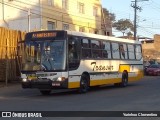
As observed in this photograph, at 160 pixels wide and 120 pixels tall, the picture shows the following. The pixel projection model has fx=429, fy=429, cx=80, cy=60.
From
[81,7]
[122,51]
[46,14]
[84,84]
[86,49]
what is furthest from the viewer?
[81,7]

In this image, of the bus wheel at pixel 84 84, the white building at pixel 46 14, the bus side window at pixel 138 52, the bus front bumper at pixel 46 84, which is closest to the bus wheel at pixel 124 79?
the bus side window at pixel 138 52

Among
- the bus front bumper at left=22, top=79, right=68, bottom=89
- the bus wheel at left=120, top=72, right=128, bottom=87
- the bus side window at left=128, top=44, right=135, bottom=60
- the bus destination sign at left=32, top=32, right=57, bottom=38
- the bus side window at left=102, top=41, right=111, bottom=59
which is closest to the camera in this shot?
the bus front bumper at left=22, top=79, right=68, bottom=89

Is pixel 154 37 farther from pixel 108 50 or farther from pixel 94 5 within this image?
pixel 108 50

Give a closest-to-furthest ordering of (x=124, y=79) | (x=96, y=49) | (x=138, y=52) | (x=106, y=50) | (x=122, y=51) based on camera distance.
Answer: (x=96, y=49), (x=106, y=50), (x=122, y=51), (x=124, y=79), (x=138, y=52)

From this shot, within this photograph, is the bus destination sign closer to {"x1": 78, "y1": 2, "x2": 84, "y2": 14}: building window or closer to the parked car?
the parked car

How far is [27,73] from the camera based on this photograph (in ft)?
66.3

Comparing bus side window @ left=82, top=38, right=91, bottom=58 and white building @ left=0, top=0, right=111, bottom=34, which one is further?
white building @ left=0, top=0, right=111, bottom=34

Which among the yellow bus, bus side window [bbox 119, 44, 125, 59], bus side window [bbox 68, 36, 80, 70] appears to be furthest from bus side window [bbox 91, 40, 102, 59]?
bus side window [bbox 119, 44, 125, 59]

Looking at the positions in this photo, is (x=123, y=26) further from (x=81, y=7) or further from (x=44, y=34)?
(x=44, y=34)

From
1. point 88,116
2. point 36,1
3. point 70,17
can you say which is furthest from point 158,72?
point 88,116

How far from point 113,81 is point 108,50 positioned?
1.94 meters

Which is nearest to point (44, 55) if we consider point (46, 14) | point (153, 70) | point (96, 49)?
→ point (96, 49)

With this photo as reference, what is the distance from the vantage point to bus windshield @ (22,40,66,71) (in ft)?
64.7

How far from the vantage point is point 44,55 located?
65.3 ft
